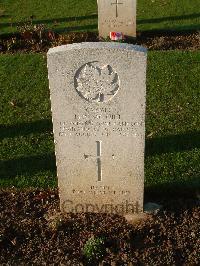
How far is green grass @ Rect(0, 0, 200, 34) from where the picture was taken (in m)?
11.1

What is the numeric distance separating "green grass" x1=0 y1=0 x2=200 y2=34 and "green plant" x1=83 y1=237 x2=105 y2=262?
23.5ft

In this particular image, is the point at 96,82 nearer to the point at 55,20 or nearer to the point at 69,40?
the point at 69,40

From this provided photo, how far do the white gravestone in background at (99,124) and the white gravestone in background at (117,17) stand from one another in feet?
19.2

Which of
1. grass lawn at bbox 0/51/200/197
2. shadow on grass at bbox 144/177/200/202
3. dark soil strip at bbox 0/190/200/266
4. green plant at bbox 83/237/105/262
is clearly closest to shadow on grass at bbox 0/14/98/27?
grass lawn at bbox 0/51/200/197

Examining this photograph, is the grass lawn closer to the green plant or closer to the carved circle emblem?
the green plant

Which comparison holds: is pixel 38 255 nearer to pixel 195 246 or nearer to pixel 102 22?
pixel 195 246

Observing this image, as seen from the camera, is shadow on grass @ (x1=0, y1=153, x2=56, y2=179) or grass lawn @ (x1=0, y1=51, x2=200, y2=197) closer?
grass lawn @ (x1=0, y1=51, x2=200, y2=197)

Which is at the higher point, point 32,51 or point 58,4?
point 58,4

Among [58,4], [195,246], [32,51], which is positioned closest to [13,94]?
[32,51]

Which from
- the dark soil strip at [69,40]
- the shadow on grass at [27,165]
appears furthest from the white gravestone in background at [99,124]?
the dark soil strip at [69,40]

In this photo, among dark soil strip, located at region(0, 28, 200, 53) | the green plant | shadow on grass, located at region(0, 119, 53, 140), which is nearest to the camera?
the green plant

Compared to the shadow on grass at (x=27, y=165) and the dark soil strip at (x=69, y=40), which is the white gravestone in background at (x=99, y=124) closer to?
the shadow on grass at (x=27, y=165)

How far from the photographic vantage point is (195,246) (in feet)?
15.4

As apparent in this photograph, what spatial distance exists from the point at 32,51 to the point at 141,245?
239 inches
